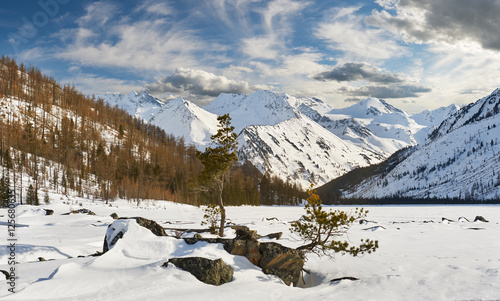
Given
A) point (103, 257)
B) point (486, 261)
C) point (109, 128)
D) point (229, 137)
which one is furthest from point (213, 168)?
point (109, 128)

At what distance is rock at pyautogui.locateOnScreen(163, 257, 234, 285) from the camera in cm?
1368

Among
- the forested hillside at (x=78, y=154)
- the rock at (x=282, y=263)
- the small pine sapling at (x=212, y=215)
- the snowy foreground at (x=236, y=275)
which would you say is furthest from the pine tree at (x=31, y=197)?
the rock at (x=282, y=263)

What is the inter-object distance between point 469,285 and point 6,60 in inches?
8600

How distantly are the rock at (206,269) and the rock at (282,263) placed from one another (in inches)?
104

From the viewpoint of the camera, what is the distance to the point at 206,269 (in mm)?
13789

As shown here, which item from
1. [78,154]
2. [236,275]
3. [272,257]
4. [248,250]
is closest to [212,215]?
[248,250]

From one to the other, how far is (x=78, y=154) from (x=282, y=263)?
5016 inches

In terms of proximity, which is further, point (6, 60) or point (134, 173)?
point (6, 60)

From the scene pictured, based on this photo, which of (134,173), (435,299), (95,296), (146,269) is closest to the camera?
(95,296)

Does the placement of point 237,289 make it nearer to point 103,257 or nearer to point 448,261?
point 103,257

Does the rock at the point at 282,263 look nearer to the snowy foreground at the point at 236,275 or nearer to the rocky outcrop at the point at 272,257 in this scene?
the rocky outcrop at the point at 272,257

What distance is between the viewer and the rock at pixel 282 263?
16.1 metres

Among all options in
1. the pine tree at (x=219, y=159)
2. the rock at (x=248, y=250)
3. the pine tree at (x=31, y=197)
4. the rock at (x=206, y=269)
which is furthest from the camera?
the pine tree at (x=31, y=197)

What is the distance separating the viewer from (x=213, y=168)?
27.3 metres
